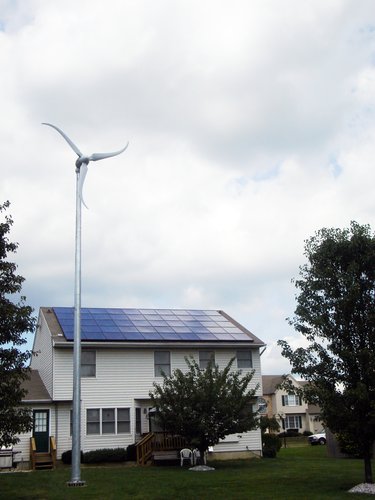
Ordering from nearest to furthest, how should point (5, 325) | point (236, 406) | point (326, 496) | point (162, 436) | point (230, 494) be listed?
point (5, 325) → point (326, 496) → point (230, 494) → point (236, 406) → point (162, 436)

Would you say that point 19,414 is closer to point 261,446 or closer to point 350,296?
point 350,296

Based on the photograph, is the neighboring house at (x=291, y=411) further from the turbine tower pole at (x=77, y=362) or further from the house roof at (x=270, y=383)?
the turbine tower pole at (x=77, y=362)

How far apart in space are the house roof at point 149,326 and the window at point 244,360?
2.38ft

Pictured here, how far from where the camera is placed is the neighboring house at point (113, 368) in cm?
3141

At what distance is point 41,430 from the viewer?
102 ft

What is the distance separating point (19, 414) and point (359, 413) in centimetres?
891

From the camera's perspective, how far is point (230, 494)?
17859 mm

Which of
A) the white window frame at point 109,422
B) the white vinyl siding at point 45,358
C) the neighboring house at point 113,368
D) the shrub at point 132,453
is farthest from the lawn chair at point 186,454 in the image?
the white vinyl siding at point 45,358

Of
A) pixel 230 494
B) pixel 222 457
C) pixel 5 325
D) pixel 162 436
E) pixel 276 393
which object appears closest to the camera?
pixel 5 325

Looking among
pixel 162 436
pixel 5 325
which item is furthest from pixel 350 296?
pixel 162 436

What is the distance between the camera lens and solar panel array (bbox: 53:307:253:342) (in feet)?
110

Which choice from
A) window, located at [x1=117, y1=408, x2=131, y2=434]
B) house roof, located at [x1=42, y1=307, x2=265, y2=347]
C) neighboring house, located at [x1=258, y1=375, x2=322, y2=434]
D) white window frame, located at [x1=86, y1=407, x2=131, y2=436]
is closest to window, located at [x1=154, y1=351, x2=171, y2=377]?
house roof, located at [x1=42, y1=307, x2=265, y2=347]

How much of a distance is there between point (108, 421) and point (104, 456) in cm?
245

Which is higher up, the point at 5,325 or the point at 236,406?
the point at 5,325
